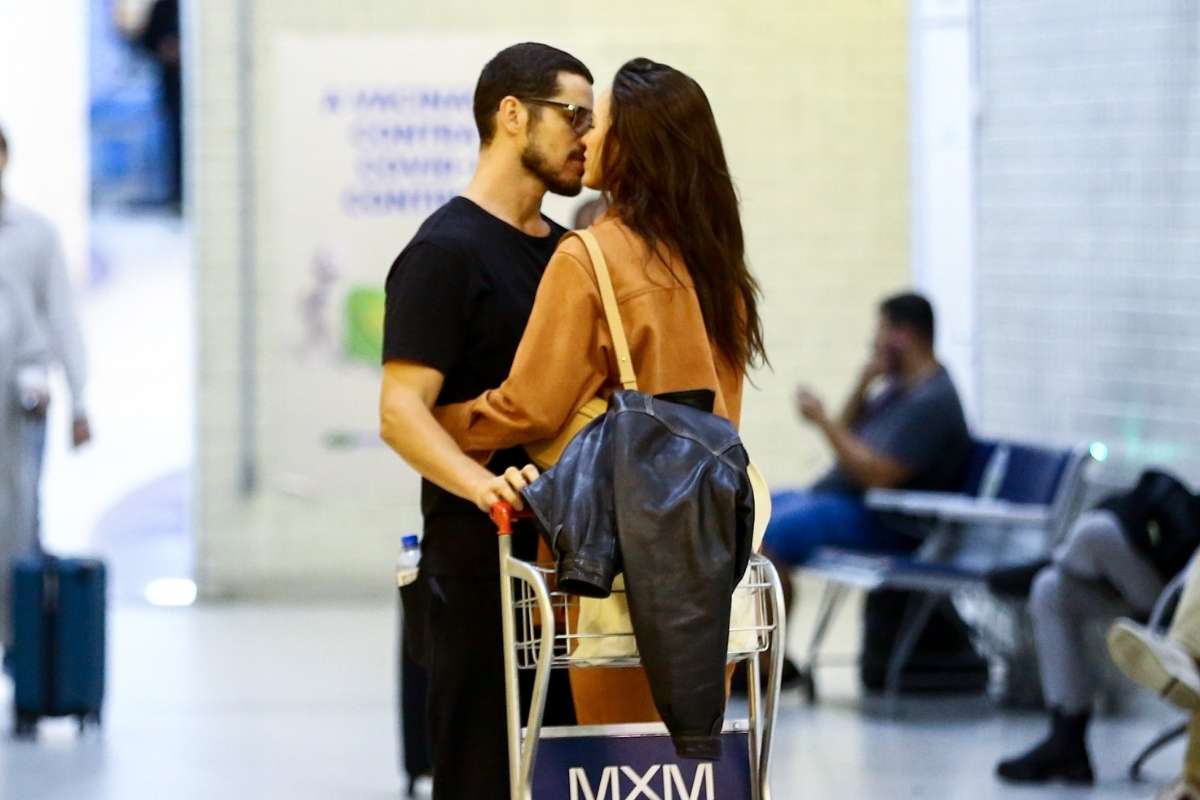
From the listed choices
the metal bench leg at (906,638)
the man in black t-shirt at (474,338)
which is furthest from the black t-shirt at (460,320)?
the metal bench leg at (906,638)

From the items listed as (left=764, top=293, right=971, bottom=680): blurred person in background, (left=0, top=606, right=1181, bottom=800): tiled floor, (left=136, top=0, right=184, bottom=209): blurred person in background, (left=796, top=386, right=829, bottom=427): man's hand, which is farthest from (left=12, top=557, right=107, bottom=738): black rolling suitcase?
(left=136, top=0, right=184, bottom=209): blurred person in background

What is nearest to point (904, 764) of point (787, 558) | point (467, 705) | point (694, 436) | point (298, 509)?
point (787, 558)

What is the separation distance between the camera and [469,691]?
3.07m

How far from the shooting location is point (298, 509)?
9.43 metres

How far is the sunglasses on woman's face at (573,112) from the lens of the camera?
10.2 ft

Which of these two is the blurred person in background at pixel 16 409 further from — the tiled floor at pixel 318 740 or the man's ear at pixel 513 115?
the man's ear at pixel 513 115

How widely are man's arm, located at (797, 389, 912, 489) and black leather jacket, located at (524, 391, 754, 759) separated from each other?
13.8 ft

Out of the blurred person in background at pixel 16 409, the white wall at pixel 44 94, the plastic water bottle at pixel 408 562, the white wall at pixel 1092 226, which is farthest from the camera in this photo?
the white wall at pixel 44 94

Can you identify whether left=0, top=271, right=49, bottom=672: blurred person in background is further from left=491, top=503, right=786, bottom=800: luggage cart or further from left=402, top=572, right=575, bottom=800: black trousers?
left=491, top=503, right=786, bottom=800: luggage cart

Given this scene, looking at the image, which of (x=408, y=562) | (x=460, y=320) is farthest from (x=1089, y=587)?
(x=460, y=320)

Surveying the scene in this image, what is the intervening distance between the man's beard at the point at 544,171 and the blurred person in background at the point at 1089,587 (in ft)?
9.08

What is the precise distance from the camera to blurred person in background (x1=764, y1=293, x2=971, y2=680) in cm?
685

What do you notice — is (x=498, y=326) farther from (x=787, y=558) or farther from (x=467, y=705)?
(x=787, y=558)

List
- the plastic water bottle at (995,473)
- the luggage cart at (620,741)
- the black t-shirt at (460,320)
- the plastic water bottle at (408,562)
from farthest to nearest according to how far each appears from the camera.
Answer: the plastic water bottle at (995,473) → the plastic water bottle at (408,562) → the black t-shirt at (460,320) → the luggage cart at (620,741)
